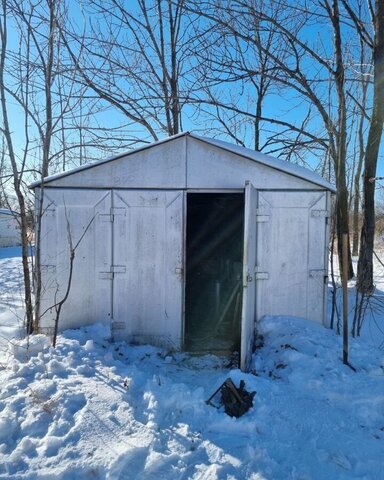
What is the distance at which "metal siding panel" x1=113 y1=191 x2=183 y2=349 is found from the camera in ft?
15.3

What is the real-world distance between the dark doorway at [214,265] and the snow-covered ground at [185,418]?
1.88 m

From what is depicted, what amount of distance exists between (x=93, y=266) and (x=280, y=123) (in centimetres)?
735

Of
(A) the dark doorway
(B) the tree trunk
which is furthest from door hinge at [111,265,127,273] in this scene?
(B) the tree trunk

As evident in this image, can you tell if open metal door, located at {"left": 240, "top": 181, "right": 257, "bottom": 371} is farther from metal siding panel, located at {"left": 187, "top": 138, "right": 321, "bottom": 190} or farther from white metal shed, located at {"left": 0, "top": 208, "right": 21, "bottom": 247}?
white metal shed, located at {"left": 0, "top": 208, "right": 21, "bottom": 247}

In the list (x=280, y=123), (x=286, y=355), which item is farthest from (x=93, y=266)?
(x=280, y=123)

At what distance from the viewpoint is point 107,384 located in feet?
10.7

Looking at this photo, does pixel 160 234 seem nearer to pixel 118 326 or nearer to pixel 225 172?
pixel 225 172

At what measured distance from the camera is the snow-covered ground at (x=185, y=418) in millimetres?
2250

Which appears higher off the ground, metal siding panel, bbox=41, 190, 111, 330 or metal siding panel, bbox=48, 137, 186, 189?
metal siding panel, bbox=48, 137, 186, 189

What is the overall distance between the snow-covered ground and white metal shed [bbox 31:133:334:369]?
0.67 metres

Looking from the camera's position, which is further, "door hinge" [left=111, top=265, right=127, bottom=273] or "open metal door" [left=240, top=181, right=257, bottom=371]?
"door hinge" [left=111, top=265, right=127, bottom=273]

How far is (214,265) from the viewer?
28.1 ft

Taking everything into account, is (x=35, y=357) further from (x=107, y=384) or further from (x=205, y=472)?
(x=205, y=472)

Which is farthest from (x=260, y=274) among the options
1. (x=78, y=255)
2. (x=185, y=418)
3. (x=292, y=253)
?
(x=78, y=255)
